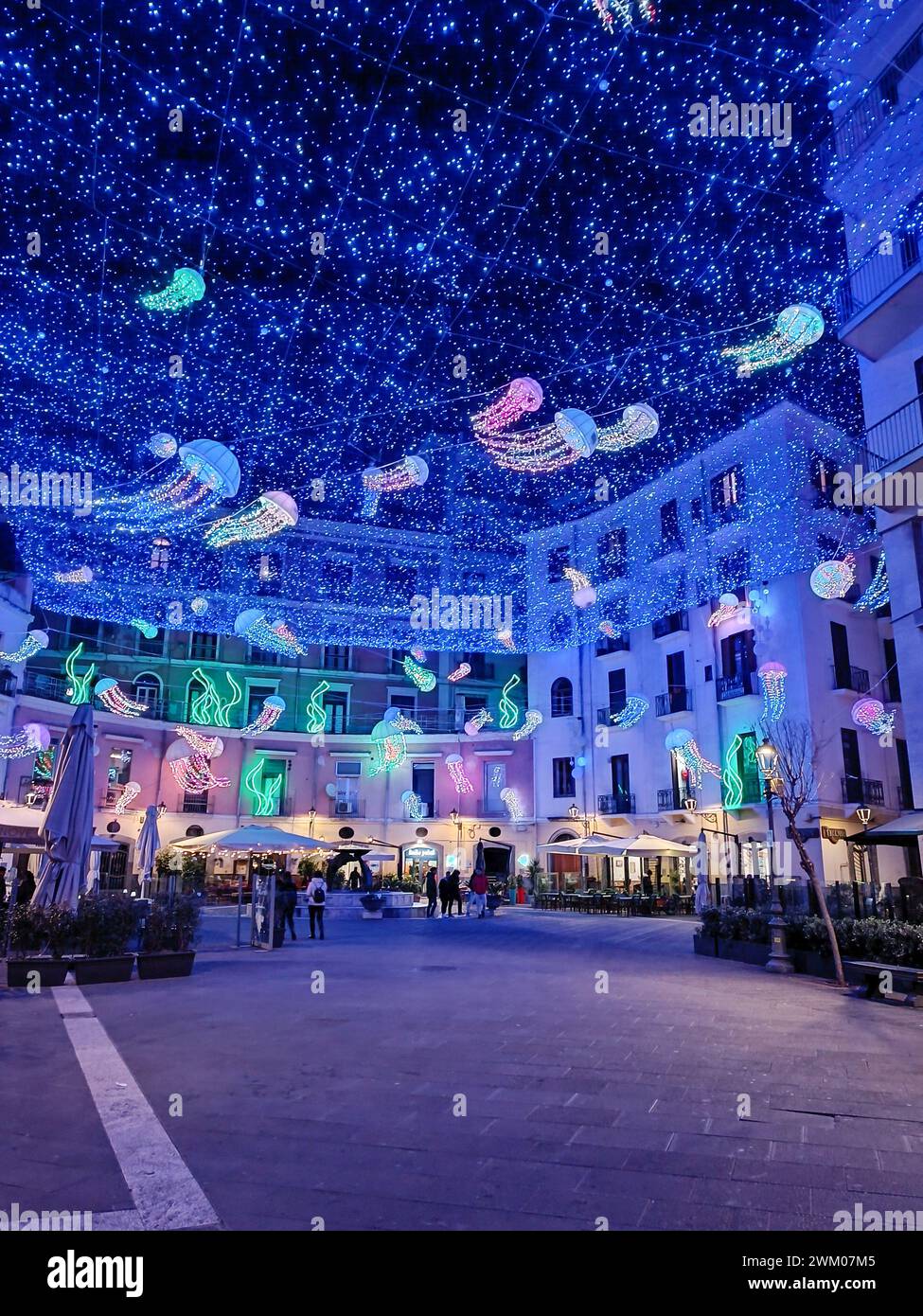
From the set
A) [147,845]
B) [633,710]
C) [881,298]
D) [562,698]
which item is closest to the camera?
[881,298]

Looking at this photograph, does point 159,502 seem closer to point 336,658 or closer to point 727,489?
point 727,489

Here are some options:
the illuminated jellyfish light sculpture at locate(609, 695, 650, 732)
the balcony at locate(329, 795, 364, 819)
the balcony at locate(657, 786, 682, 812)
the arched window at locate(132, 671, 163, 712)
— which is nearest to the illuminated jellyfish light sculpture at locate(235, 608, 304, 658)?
the arched window at locate(132, 671, 163, 712)

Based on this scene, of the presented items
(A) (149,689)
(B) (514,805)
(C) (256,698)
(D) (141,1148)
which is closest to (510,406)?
(D) (141,1148)

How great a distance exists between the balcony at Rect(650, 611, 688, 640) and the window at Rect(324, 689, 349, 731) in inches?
599

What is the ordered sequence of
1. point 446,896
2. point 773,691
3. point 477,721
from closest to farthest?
point 773,691 < point 446,896 < point 477,721

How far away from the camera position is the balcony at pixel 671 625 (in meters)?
28.1

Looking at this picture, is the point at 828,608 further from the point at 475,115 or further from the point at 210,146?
the point at 210,146

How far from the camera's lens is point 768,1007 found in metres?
8.34

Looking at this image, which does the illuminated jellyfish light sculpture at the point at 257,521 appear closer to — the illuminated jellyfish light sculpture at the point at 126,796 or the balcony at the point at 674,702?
the illuminated jellyfish light sculpture at the point at 126,796

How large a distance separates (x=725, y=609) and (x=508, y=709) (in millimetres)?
12659

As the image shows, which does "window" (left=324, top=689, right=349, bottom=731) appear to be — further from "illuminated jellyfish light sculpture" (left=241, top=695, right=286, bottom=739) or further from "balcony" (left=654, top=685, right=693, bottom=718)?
"balcony" (left=654, top=685, right=693, bottom=718)

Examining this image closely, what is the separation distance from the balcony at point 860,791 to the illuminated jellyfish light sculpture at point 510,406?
52.2 ft

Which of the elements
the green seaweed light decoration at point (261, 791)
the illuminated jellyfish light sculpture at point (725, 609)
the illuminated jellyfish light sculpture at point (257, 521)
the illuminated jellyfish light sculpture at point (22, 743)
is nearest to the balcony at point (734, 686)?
the illuminated jellyfish light sculpture at point (725, 609)

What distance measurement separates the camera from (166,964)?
10.1 meters
